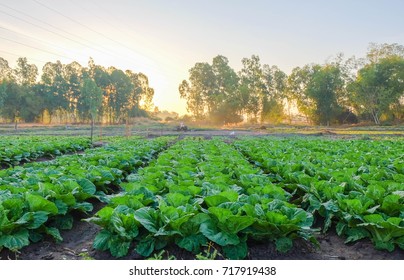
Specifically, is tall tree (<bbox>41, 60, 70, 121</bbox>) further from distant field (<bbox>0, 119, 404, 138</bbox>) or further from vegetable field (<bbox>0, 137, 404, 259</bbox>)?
vegetable field (<bbox>0, 137, 404, 259</bbox>)

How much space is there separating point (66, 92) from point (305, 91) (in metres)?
48.1

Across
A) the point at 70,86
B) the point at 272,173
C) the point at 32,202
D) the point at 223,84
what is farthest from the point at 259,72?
Answer: the point at 32,202

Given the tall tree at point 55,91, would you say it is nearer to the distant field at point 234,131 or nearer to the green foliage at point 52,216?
the distant field at point 234,131

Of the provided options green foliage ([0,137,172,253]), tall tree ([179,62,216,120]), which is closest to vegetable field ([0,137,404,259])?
green foliage ([0,137,172,253])

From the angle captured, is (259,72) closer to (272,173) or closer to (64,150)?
(64,150)

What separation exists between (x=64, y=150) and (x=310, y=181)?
43.2 ft

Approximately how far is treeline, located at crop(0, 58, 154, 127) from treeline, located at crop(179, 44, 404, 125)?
13.8 m

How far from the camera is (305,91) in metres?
64.2

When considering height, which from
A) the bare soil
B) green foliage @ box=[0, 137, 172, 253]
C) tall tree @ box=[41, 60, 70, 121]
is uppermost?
tall tree @ box=[41, 60, 70, 121]

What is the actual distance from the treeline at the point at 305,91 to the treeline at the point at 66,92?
1382cm

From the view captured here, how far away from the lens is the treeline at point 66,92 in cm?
6500

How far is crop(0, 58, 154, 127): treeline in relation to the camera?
6500 cm

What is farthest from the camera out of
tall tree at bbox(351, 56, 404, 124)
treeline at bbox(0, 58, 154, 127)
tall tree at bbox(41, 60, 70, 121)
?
tall tree at bbox(41, 60, 70, 121)

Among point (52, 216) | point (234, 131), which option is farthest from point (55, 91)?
point (52, 216)
